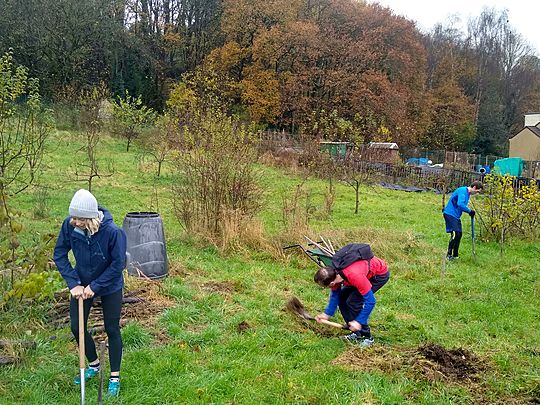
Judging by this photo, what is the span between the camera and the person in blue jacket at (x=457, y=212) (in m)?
9.36

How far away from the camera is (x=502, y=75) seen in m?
49.5

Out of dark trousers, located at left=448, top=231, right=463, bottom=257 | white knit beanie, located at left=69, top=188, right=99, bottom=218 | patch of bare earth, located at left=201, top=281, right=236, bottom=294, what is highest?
white knit beanie, located at left=69, top=188, right=99, bottom=218

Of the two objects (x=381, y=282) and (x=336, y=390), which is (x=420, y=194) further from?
(x=336, y=390)

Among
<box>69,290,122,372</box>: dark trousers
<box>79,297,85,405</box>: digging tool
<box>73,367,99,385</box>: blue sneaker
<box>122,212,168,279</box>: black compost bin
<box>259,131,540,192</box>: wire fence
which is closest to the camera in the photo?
<box>79,297,85,405</box>: digging tool

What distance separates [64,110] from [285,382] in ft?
79.4

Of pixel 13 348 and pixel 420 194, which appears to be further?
pixel 420 194

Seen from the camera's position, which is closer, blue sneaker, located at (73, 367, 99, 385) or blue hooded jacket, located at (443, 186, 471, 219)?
blue sneaker, located at (73, 367, 99, 385)

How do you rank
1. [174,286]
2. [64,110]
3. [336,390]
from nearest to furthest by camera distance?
[336,390]
[174,286]
[64,110]

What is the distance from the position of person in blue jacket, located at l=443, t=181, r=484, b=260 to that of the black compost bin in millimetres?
5546

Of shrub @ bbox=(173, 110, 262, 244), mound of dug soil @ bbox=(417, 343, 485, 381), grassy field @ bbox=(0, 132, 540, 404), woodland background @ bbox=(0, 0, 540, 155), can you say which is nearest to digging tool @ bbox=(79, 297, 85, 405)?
grassy field @ bbox=(0, 132, 540, 404)

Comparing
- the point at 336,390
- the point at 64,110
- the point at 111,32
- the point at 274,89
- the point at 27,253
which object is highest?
the point at 111,32

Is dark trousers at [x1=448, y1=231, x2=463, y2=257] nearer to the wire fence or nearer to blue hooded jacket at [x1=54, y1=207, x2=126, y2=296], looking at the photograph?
A: blue hooded jacket at [x1=54, y1=207, x2=126, y2=296]

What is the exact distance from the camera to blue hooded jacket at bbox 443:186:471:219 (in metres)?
9.39

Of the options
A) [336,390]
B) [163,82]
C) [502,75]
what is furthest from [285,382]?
[502,75]
